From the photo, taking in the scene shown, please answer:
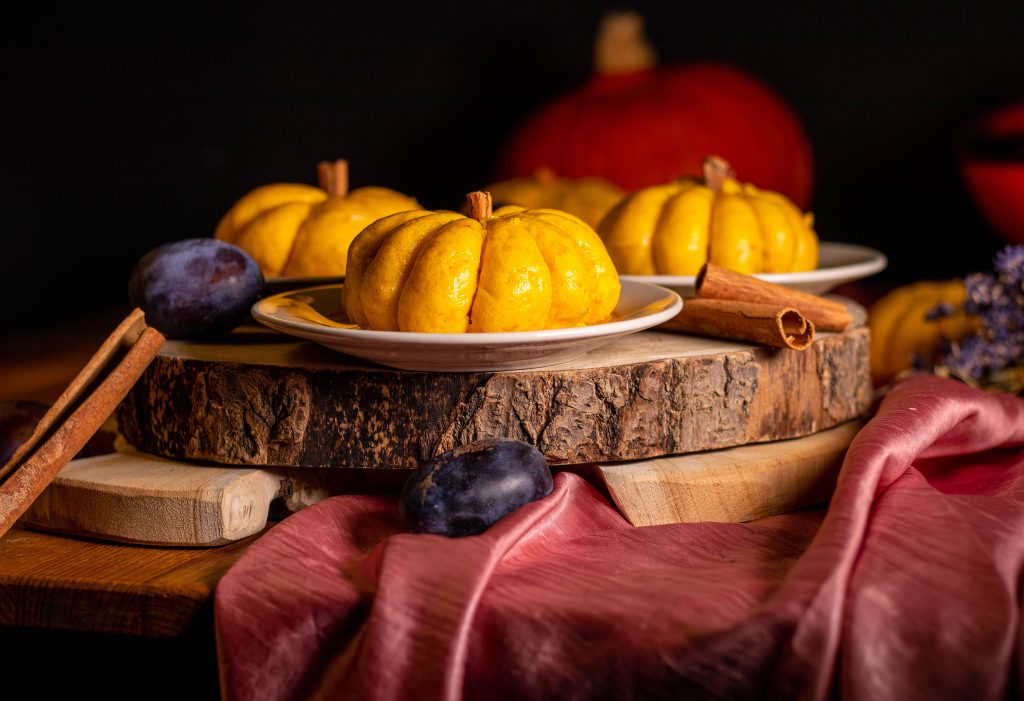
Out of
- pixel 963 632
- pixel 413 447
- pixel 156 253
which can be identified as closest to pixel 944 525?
pixel 963 632

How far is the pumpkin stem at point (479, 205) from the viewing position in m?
1.17

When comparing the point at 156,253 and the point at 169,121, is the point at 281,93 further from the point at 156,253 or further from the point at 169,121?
the point at 156,253

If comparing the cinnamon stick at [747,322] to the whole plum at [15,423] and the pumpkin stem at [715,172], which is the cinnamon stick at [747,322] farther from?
the whole plum at [15,423]

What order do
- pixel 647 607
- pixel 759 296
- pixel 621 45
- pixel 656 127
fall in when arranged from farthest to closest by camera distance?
pixel 621 45 → pixel 656 127 → pixel 759 296 → pixel 647 607

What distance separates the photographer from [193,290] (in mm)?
1308

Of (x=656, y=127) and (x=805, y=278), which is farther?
(x=656, y=127)

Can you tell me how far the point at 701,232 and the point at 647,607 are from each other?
0.72m

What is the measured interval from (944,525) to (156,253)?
956 millimetres

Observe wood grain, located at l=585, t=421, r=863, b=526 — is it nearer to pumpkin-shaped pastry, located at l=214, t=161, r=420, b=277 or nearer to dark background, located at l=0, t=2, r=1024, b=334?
pumpkin-shaped pastry, located at l=214, t=161, r=420, b=277

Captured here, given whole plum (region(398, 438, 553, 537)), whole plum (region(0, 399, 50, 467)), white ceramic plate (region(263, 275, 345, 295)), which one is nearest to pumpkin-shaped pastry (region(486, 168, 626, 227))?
white ceramic plate (region(263, 275, 345, 295))

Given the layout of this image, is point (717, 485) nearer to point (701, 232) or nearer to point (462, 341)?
point (462, 341)

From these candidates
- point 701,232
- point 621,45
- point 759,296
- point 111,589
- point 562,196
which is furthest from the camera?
point 621,45

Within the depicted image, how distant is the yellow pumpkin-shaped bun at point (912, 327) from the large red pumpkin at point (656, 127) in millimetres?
563

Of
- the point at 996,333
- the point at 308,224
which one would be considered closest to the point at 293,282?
the point at 308,224
